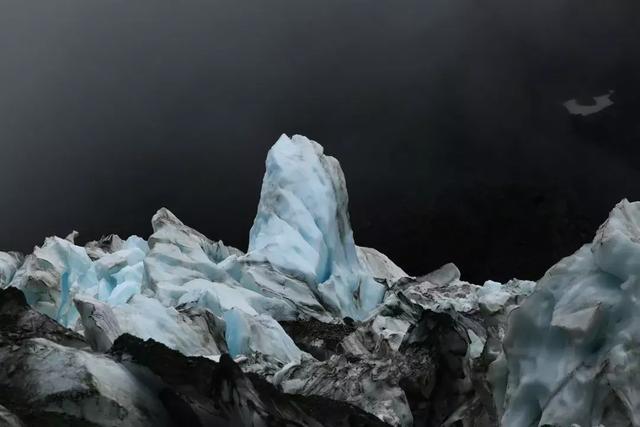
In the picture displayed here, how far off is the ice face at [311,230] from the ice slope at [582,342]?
11677 millimetres

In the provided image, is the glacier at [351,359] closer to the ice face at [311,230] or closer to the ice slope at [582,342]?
the ice slope at [582,342]

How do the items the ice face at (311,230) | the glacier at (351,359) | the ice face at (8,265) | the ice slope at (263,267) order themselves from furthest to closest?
the ice face at (8,265) → the ice face at (311,230) → the ice slope at (263,267) → the glacier at (351,359)

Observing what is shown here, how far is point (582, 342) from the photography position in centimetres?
524

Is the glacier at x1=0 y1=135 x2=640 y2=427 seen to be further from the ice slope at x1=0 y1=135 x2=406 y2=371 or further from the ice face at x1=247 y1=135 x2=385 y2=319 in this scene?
the ice face at x1=247 y1=135 x2=385 y2=319

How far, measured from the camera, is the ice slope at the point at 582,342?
498 cm

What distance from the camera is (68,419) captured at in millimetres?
4664

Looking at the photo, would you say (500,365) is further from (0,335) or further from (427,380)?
(0,335)

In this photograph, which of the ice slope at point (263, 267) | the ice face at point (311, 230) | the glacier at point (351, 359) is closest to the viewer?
the glacier at point (351, 359)

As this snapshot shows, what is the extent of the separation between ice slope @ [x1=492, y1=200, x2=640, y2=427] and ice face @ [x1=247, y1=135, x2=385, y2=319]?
38.3 feet

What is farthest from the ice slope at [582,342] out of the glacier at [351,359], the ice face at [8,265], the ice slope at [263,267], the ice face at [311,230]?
the ice face at [8,265]

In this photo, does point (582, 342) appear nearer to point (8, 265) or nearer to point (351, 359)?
point (351, 359)

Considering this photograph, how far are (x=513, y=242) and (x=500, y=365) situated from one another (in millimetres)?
26709

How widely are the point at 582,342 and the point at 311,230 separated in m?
13.5

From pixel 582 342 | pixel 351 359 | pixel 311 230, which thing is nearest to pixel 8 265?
pixel 311 230
